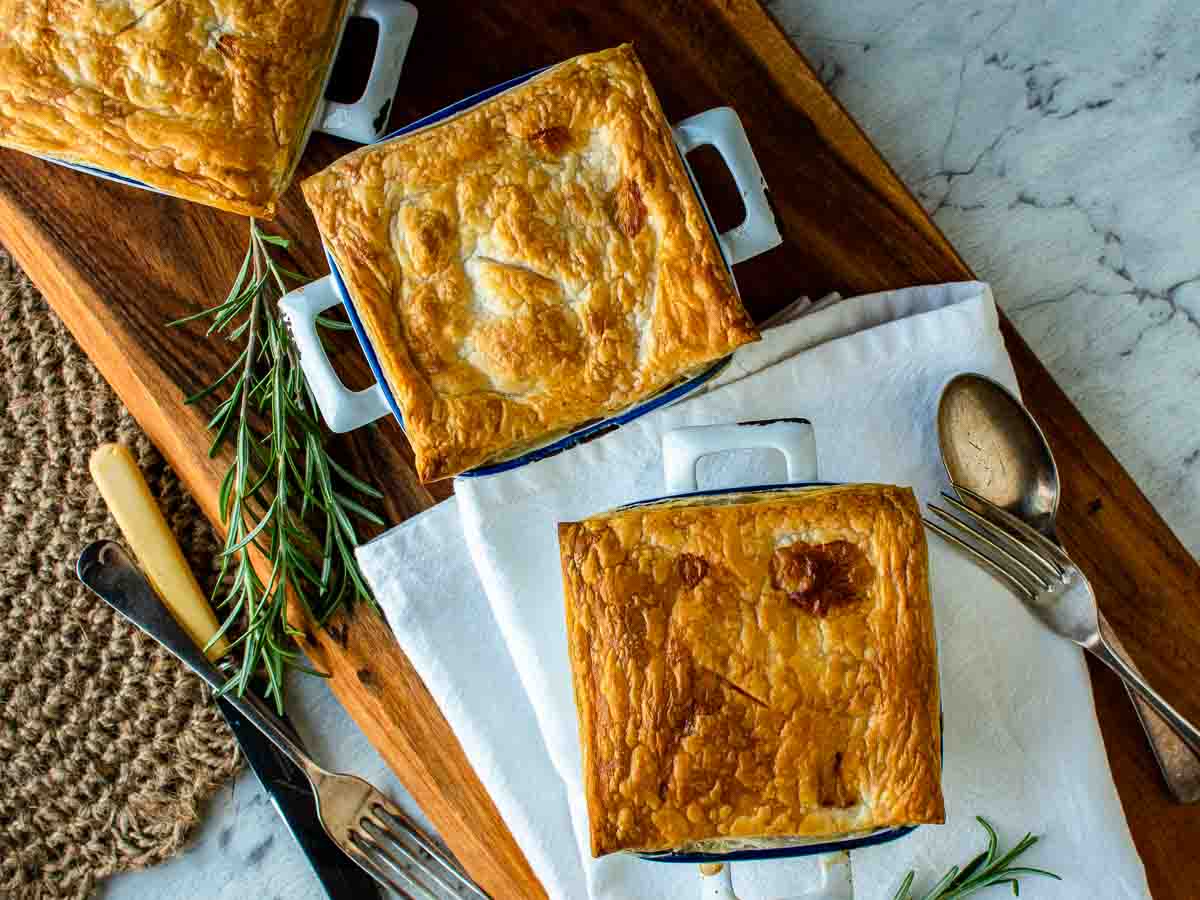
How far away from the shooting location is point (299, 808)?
2.19m

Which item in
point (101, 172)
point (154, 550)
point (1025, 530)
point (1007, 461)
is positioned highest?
point (101, 172)

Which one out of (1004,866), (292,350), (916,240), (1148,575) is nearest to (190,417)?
(292,350)

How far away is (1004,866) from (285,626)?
4.03ft

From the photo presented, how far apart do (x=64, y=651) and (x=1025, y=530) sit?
1705 mm

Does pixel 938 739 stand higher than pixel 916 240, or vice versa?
pixel 916 240

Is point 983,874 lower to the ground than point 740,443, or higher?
lower

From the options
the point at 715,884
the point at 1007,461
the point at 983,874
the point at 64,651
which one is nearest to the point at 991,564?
the point at 1007,461

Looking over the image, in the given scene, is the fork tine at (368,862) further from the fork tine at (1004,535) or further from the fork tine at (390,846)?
the fork tine at (1004,535)

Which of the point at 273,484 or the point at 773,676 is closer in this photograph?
the point at 773,676

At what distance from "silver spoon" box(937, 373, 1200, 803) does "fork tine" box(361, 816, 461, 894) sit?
1.13 metres

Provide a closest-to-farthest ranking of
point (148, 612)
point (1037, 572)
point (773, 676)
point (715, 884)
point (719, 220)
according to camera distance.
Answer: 1. point (773, 676)
2. point (715, 884)
3. point (1037, 572)
4. point (719, 220)
5. point (148, 612)

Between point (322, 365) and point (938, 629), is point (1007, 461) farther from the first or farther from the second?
point (322, 365)

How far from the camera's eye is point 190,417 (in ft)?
6.70

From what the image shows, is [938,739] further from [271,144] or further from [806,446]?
[271,144]
